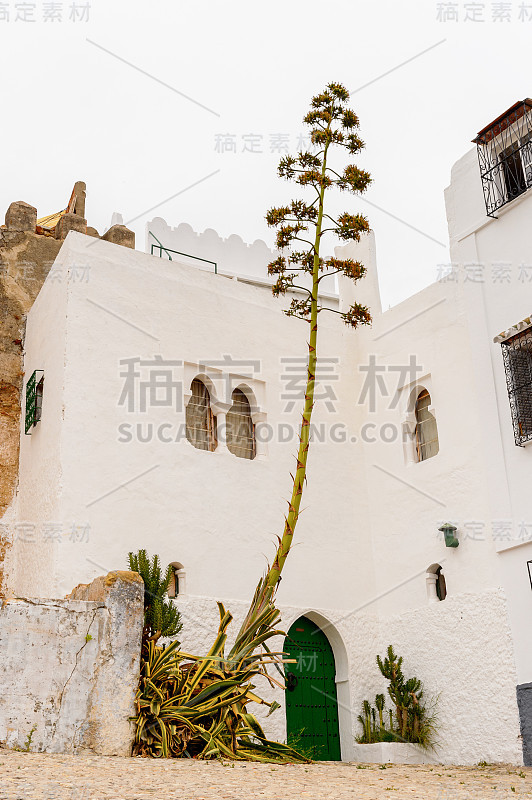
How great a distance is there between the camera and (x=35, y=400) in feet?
37.3

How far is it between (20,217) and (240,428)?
4.70 m

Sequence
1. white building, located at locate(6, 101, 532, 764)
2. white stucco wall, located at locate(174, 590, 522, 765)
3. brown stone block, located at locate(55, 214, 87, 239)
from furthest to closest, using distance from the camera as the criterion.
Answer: brown stone block, located at locate(55, 214, 87, 239), white building, located at locate(6, 101, 532, 764), white stucco wall, located at locate(174, 590, 522, 765)

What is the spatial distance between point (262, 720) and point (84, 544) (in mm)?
3030

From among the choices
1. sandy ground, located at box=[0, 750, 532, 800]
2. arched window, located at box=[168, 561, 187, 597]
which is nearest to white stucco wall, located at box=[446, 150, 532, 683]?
sandy ground, located at box=[0, 750, 532, 800]

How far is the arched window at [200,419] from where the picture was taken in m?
11.6

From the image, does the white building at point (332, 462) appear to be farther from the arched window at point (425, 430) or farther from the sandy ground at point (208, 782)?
the sandy ground at point (208, 782)

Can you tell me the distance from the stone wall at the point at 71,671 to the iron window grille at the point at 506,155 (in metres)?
7.03

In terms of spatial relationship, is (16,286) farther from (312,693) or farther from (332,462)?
(312,693)

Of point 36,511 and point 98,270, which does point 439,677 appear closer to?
point 36,511

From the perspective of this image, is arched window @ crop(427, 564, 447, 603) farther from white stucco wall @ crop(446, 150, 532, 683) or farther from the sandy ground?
the sandy ground

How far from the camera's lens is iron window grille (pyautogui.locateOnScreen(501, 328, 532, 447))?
10.3 metres

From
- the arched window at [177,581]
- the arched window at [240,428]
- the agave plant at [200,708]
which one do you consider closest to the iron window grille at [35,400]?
the arched window at [240,428]

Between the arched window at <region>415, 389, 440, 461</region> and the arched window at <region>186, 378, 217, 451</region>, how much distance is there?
2873 mm

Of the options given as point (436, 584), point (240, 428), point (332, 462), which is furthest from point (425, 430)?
point (240, 428)
